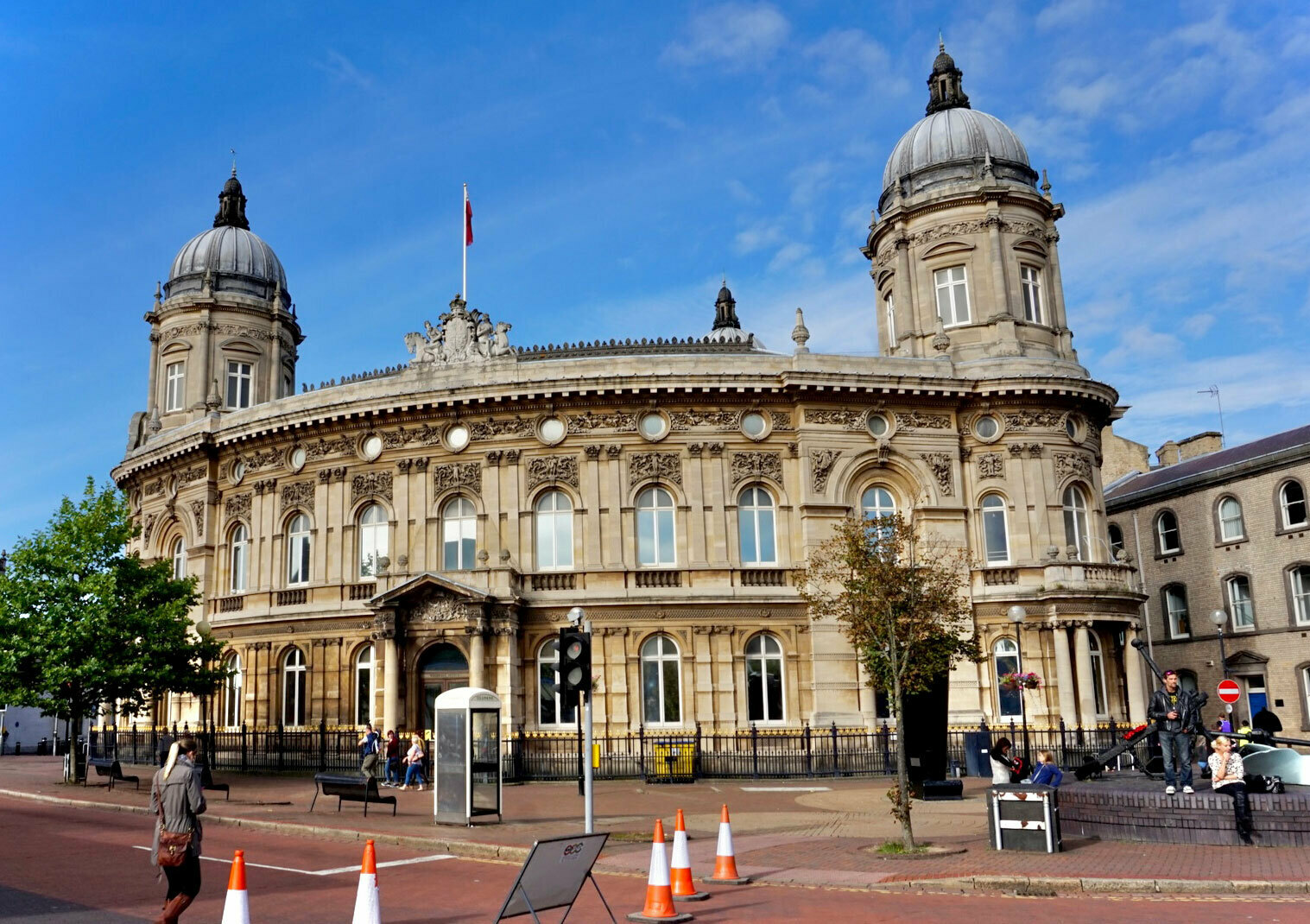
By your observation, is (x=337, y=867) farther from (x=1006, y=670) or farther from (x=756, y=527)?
(x=1006, y=670)

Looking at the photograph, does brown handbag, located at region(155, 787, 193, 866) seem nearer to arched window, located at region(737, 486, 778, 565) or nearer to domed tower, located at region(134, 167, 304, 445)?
arched window, located at region(737, 486, 778, 565)

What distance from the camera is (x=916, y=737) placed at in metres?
24.3

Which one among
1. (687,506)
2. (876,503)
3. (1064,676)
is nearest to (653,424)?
(687,506)

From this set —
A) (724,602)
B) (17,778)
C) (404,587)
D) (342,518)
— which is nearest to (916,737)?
(724,602)

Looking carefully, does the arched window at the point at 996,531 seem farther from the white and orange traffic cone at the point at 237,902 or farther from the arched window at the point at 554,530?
the white and orange traffic cone at the point at 237,902

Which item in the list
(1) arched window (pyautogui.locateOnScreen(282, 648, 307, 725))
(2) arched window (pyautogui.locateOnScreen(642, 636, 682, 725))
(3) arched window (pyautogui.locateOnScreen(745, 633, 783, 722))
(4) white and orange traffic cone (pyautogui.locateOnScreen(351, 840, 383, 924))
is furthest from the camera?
(1) arched window (pyautogui.locateOnScreen(282, 648, 307, 725))

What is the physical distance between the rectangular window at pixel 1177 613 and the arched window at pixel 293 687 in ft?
118

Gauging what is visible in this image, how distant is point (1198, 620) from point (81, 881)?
147 feet

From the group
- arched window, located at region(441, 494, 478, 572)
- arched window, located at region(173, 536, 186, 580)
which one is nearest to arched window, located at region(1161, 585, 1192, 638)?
arched window, located at region(441, 494, 478, 572)

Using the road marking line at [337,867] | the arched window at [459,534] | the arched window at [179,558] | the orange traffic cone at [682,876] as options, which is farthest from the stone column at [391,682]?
the orange traffic cone at [682,876]

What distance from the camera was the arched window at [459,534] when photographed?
119 ft

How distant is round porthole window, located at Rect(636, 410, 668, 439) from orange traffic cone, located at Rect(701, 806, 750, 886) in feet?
72.6

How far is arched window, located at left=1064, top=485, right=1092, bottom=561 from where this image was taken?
37.0 meters

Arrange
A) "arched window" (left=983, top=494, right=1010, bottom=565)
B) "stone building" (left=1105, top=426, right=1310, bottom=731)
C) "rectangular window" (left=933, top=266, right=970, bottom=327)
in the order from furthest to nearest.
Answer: "stone building" (left=1105, top=426, right=1310, bottom=731), "rectangular window" (left=933, top=266, right=970, bottom=327), "arched window" (left=983, top=494, right=1010, bottom=565)
